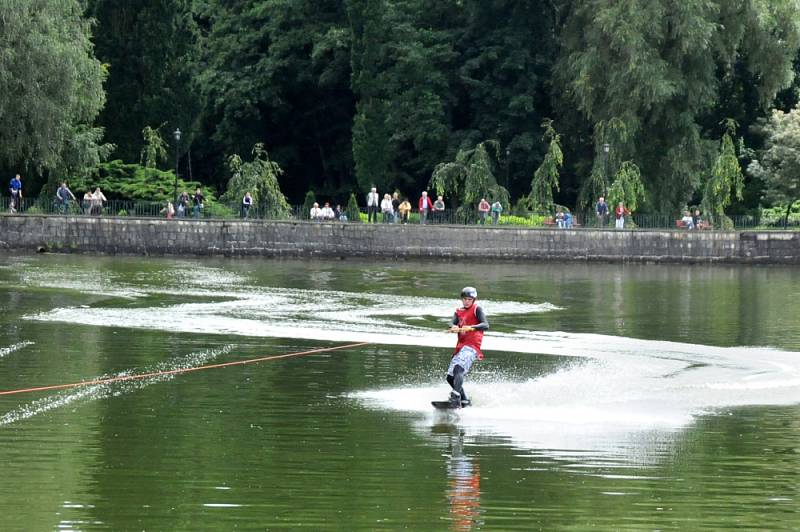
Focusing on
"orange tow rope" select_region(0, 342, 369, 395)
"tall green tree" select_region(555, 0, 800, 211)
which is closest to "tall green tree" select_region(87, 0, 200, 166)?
"tall green tree" select_region(555, 0, 800, 211)

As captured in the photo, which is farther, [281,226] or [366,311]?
[281,226]

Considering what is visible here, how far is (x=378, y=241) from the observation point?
58.8m

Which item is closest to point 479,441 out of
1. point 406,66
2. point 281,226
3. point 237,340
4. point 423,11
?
point 237,340

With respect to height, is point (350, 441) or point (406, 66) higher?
point (406, 66)

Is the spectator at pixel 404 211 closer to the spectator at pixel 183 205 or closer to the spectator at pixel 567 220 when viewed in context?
the spectator at pixel 567 220

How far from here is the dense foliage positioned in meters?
62.5

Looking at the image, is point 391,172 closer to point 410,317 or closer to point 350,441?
point 410,317

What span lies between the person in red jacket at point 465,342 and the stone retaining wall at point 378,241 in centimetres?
3772

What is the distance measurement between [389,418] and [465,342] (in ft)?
4.95

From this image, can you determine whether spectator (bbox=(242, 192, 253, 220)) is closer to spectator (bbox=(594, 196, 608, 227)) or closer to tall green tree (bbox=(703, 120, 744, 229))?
spectator (bbox=(594, 196, 608, 227))

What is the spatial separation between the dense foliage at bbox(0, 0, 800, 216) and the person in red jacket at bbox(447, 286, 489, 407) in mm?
40683

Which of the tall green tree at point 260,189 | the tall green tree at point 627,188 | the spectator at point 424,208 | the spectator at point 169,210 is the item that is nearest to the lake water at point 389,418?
the spectator at point 169,210

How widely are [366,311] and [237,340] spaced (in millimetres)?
7255

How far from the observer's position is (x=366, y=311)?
3659 cm
